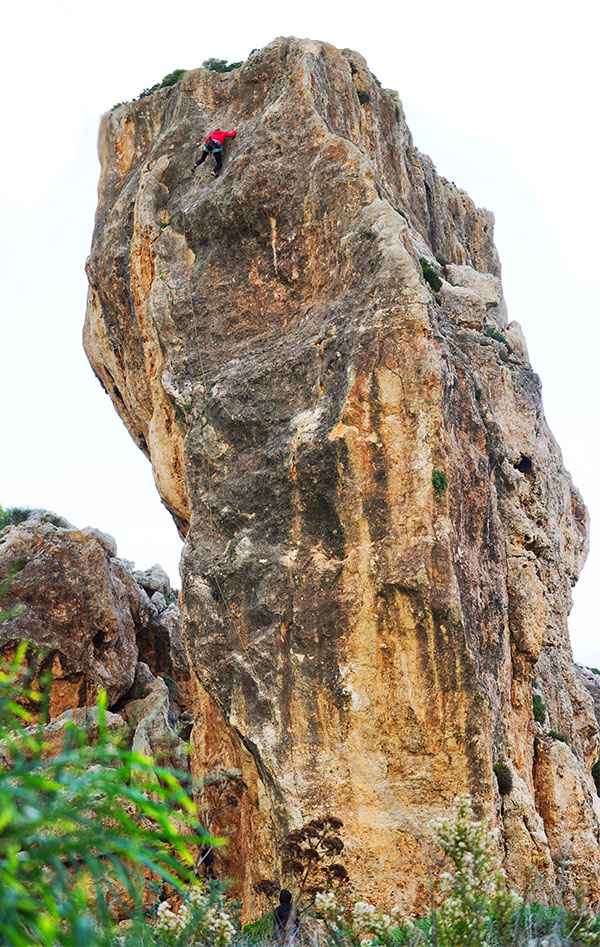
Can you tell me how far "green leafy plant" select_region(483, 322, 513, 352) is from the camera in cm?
2436

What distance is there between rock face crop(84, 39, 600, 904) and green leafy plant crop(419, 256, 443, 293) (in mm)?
230

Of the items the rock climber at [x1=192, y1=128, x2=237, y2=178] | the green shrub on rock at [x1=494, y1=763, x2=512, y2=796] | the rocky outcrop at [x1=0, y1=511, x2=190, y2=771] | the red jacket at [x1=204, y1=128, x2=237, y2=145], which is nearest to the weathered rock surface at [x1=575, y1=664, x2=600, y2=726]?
the green shrub on rock at [x1=494, y1=763, x2=512, y2=796]

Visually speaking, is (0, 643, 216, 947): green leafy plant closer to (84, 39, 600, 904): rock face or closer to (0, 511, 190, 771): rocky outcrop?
(84, 39, 600, 904): rock face

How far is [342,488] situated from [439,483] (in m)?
2.03

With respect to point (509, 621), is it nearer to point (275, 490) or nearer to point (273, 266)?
point (275, 490)

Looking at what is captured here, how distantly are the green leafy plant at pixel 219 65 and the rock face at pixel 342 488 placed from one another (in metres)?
1.46

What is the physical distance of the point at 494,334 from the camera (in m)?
24.5

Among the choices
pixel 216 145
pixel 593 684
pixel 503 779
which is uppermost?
pixel 216 145

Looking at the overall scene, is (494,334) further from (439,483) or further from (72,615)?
(72,615)

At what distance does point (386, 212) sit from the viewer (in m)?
19.6

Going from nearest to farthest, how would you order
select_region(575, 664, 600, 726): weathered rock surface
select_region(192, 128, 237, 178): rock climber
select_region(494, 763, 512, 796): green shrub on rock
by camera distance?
select_region(494, 763, 512, 796): green shrub on rock < select_region(192, 128, 237, 178): rock climber < select_region(575, 664, 600, 726): weathered rock surface

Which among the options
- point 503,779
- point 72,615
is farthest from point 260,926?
point 72,615

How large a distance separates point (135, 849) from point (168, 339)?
757 inches

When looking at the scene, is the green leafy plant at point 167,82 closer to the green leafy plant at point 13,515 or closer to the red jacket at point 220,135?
the red jacket at point 220,135
